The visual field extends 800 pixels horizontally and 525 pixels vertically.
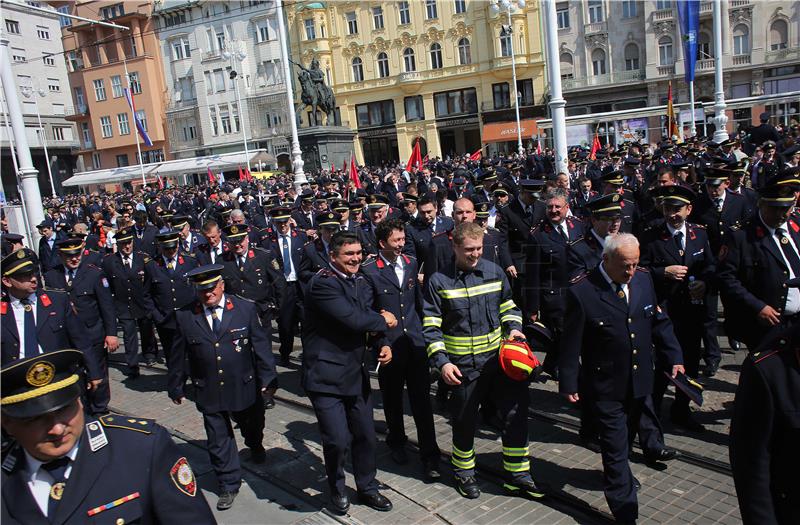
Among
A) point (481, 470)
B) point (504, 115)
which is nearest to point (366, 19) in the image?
point (504, 115)

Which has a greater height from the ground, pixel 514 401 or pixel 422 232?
pixel 422 232

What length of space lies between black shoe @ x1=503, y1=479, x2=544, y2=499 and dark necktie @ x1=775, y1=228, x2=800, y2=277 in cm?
278

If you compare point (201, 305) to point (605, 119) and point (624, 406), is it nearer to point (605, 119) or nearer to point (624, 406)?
point (624, 406)

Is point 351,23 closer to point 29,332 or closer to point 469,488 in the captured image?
point 29,332

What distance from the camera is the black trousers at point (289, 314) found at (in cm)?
870

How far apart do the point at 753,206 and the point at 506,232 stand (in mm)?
3107

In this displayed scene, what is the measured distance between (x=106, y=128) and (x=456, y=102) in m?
37.8

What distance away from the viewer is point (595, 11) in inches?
1858

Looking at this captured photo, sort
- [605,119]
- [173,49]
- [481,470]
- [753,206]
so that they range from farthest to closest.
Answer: [173,49] → [605,119] → [753,206] → [481,470]

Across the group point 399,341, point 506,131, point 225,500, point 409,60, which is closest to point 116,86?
point 409,60

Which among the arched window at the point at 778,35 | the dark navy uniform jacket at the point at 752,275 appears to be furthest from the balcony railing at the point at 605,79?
the dark navy uniform jacket at the point at 752,275

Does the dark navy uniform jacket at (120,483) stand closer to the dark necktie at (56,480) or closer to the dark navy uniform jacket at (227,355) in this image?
the dark necktie at (56,480)

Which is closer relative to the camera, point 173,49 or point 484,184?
point 484,184

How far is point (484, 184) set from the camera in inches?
486
